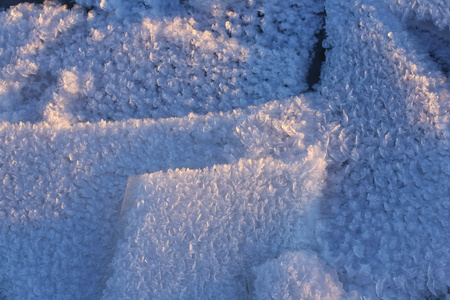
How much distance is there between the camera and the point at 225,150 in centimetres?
88

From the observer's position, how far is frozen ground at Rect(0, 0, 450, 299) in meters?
0.76

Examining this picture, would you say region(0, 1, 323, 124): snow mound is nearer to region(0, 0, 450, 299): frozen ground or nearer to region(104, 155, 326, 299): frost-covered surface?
region(0, 0, 450, 299): frozen ground

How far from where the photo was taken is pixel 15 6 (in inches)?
41.4

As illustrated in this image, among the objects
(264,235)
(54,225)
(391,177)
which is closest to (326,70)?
(391,177)

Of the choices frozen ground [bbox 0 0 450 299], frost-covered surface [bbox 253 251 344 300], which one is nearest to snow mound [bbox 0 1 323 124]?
frozen ground [bbox 0 0 450 299]

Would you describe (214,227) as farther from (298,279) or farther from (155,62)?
(155,62)

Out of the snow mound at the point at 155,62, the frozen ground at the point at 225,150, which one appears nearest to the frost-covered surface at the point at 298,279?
the frozen ground at the point at 225,150

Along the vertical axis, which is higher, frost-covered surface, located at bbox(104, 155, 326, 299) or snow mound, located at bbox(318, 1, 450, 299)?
snow mound, located at bbox(318, 1, 450, 299)

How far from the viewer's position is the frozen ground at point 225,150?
0.76m

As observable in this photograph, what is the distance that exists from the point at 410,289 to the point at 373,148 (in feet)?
0.88

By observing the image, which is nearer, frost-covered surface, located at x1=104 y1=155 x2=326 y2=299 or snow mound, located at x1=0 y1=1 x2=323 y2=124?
frost-covered surface, located at x1=104 y1=155 x2=326 y2=299

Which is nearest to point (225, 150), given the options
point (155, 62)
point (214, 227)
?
point (214, 227)

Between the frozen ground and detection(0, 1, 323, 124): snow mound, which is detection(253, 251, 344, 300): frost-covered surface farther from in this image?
detection(0, 1, 323, 124): snow mound

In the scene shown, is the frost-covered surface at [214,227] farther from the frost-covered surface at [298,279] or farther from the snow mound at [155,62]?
the snow mound at [155,62]
